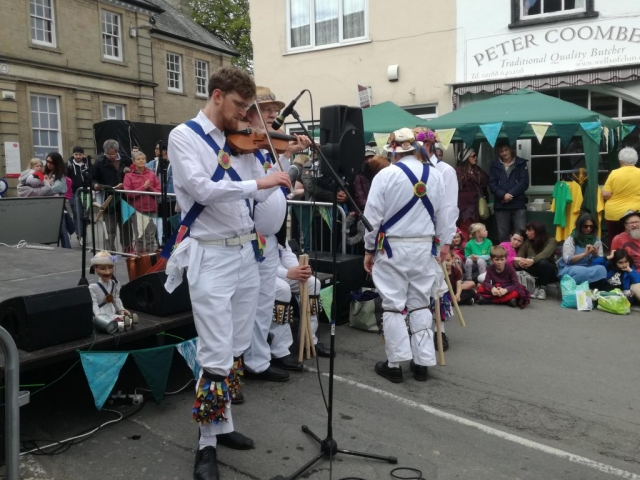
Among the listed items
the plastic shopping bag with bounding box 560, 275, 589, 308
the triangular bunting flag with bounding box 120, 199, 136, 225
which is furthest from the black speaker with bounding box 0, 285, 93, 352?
the plastic shopping bag with bounding box 560, 275, 589, 308

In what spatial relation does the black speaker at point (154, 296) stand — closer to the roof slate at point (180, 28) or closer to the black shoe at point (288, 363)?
the black shoe at point (288, 363)

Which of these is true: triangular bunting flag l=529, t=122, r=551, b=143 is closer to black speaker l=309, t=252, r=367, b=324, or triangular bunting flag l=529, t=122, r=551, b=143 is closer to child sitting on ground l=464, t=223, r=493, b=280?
child sitting on ground l=464, t=223, r=493, b=280

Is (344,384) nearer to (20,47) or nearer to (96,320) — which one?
(96,320)

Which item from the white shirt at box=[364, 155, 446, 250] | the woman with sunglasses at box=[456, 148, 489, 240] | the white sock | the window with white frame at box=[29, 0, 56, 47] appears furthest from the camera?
the window with white frame at box=[29, 0, 56, 47]

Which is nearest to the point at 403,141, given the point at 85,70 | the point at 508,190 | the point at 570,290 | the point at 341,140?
the point at 341,140

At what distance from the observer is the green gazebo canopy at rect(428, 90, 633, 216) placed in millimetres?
8742

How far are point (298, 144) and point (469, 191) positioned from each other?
6770 millimetres

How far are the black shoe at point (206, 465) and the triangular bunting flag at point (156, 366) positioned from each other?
1.03m

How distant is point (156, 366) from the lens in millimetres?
4375

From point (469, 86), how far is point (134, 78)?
16.7 metres

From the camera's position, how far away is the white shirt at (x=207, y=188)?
3.23 meters

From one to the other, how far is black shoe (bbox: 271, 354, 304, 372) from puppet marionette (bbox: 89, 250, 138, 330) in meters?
1.30

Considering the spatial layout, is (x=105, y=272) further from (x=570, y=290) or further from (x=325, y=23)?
(x=325, y=23)

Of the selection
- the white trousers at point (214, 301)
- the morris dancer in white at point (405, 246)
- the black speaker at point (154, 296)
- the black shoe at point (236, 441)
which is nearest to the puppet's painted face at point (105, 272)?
the black speaker at point (154, 296)
